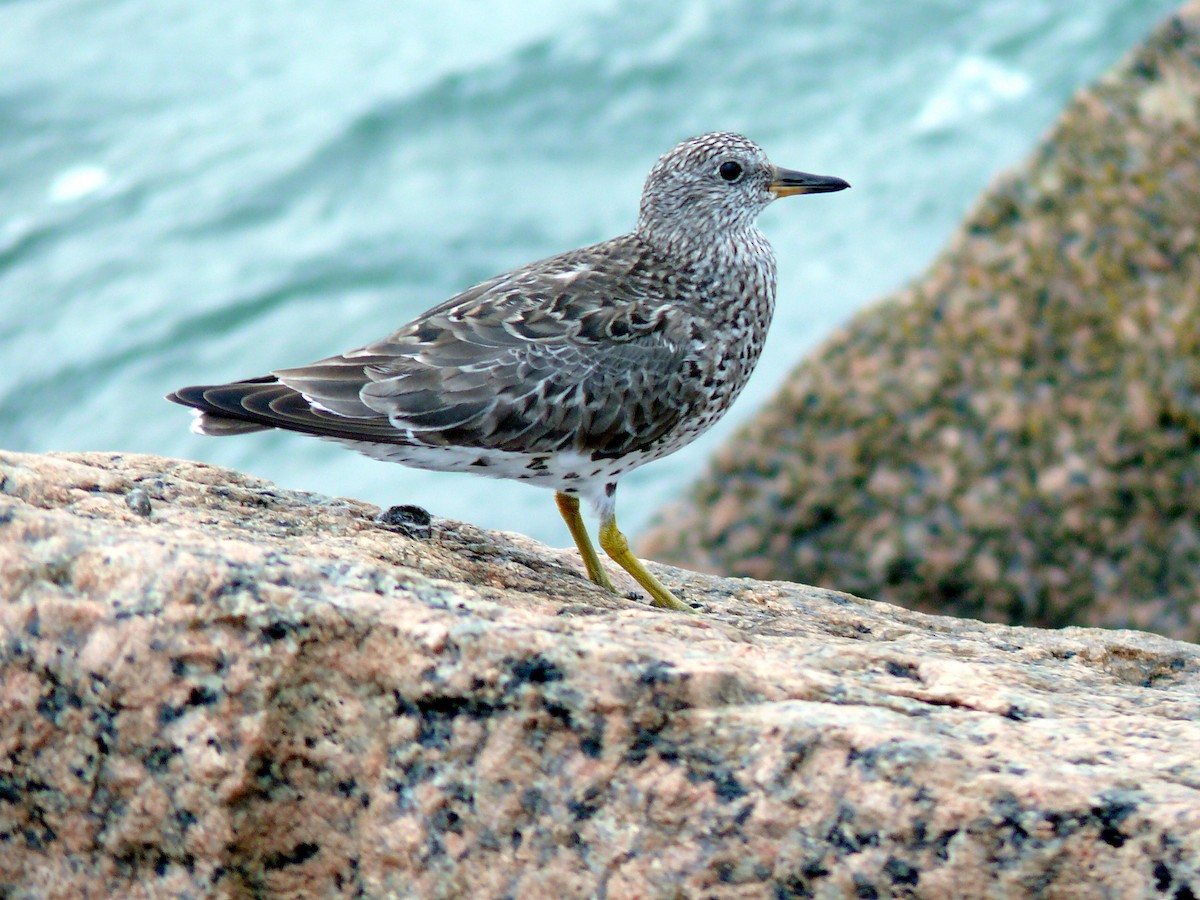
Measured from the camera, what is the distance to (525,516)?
13.6m

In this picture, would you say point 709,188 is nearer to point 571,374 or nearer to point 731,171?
point 731,171

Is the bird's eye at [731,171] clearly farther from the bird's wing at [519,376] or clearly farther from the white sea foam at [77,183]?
the white sea foam at [77,183]

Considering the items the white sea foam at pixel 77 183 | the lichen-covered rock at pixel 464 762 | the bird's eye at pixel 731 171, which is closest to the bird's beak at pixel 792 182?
the bird's eye at pixel 731 171

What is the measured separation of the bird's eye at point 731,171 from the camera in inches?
298

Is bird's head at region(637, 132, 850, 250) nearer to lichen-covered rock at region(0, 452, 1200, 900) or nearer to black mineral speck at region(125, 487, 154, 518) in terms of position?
black mineral speck at region(125, 487, 154, 518)

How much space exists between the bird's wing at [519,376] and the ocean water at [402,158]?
22.2ft

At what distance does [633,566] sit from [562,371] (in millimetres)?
952

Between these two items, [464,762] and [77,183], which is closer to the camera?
[464,762]

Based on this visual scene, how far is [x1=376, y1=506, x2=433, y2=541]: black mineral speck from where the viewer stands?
18.9ft

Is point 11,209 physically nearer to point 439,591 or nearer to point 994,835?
point 439,591

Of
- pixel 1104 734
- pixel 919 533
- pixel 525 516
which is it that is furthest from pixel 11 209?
pixel 1104 734

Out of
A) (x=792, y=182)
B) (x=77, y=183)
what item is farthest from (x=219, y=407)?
(x=77, y=183)

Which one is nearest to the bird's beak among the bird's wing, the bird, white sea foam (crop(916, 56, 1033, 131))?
the bird

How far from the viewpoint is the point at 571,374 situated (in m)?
6.38
